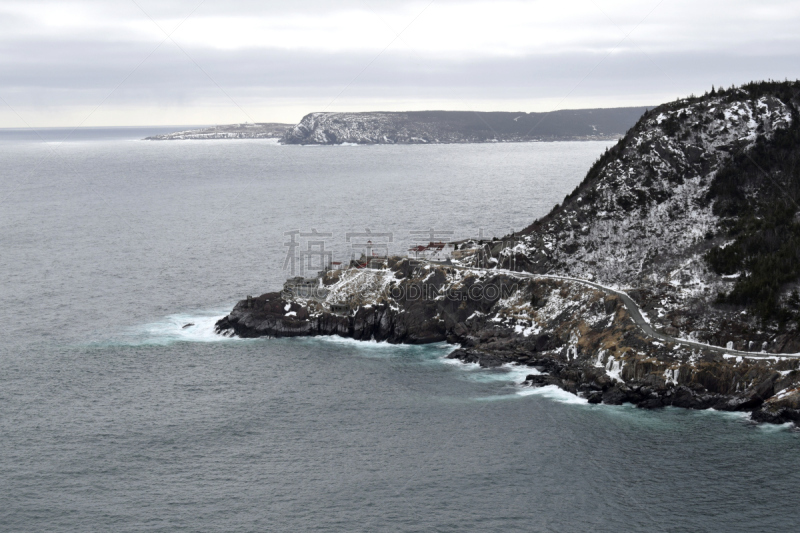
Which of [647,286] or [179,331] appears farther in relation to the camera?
[179,331]

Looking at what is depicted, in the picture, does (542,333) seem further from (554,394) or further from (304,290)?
(304,290)

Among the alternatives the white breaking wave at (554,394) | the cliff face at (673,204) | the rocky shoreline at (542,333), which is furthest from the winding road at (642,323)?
the white breaking wave at (554,394)

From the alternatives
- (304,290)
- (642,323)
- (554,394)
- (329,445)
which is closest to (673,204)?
(642,323)

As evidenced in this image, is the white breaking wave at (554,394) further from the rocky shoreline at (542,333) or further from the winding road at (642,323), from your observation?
the winding road at (642,323)

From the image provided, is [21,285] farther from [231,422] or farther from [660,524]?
[660,524]

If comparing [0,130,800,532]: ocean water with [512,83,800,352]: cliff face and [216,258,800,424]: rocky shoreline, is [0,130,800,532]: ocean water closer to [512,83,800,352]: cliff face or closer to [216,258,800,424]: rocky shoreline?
[216,258,800,424]: rocky shoreline

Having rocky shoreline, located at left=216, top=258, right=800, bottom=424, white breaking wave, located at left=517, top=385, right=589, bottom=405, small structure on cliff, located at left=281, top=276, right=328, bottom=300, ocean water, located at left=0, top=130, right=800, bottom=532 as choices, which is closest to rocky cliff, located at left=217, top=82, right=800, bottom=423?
rocky shoreline, located at left=216, top=258, right=800, bottom=424

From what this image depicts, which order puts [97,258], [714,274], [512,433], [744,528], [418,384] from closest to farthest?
[744,528] → [512,433] → [418,384] → [714,274] → [97,258]

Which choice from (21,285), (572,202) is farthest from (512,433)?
(21,285)
